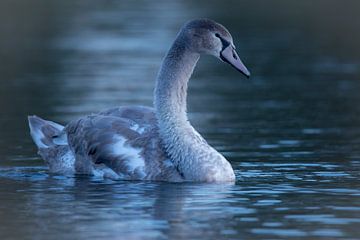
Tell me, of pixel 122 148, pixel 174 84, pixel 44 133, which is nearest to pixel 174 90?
pixel 174 84

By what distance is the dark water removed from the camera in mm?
12898

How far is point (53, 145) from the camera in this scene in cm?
1702

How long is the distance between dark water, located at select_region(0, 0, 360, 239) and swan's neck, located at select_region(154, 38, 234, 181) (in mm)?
473

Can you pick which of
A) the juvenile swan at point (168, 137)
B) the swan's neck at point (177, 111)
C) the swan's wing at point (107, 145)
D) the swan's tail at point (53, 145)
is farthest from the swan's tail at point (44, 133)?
the swan's neck at point (177, 111)

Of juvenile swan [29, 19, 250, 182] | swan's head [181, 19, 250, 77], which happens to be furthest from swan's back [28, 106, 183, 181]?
swan's head [181, 19, 250, 77]

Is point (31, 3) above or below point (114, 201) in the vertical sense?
above

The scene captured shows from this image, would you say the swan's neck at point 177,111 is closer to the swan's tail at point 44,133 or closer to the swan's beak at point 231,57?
the swan's beak at point 231,57

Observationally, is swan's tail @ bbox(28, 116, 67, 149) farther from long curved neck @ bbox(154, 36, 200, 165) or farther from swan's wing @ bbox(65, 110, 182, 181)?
long curved neck @ bbox(154, 36, 200, 165)

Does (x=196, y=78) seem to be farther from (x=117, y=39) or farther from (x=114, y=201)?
(x=114, y=201)

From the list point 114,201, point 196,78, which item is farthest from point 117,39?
point 114,201

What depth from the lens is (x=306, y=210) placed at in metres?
13.4

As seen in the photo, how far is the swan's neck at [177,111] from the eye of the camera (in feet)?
50.9

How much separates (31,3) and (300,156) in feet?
106

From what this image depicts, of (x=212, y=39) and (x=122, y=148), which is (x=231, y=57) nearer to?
(x=212, y=39)
